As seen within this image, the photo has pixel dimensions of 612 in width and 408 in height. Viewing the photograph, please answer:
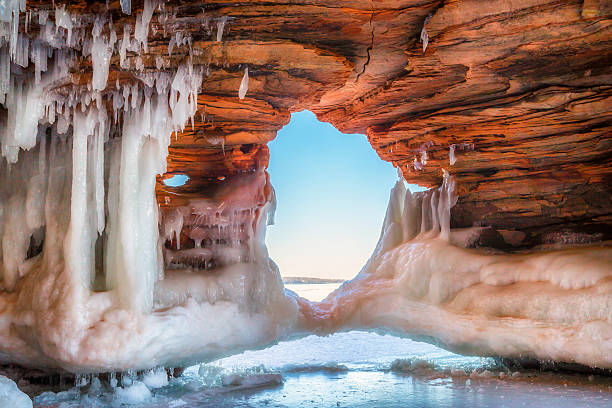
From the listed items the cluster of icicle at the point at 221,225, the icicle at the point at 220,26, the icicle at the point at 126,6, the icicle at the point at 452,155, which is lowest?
the cluster of icicle at the point at 221,225

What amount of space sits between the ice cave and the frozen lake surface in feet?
1.53

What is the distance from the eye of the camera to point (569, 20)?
21.5 feet

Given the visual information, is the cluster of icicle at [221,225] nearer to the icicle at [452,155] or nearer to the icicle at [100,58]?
the icicle at [452,155]

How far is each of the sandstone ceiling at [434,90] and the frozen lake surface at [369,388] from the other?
2.96 m

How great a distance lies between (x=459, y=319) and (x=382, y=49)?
486 centimetres

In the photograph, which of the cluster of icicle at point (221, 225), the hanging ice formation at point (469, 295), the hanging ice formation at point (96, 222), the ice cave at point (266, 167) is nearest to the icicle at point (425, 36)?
the ice cave at point (266, 167)

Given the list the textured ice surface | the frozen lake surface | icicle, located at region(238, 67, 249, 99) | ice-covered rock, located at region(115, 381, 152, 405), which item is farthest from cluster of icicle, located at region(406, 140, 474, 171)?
the textured ice surface

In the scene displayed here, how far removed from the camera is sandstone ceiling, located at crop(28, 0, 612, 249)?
6.60 metres

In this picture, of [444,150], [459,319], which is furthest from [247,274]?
[444,150]

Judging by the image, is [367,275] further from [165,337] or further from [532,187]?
[165,337]

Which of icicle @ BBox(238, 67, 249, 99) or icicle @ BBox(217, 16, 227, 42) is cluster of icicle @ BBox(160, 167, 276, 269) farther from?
icicle @ BBox(217, 16, 227, 42)

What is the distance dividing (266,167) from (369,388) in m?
5.13

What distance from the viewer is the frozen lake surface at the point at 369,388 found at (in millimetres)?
7172

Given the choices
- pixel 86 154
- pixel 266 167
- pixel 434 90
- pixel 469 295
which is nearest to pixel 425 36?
pixel 434 90
